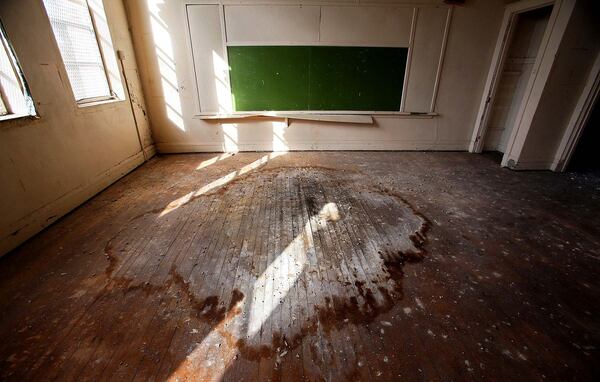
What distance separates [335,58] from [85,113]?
381cm

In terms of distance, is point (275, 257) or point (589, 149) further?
point (589, 149)

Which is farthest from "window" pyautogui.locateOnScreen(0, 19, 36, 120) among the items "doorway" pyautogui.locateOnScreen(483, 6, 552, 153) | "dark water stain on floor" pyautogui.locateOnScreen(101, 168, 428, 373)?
"doorway" pyautogui.locateOnScreen(483, 6, 552, 153)

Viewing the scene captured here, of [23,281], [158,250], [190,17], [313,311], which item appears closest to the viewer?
[313,311]

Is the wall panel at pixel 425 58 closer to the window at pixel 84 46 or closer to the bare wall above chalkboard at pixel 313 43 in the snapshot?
the bare wall above chalkboard at pixel 313 43

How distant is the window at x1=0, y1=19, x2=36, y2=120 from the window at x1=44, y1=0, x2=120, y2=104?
0.70 metres

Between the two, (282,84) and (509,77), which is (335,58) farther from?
(509,77)

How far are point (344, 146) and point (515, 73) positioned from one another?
129 inches

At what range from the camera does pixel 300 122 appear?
5.16 meters

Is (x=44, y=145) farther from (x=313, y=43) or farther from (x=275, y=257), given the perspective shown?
(x=313, y=43)

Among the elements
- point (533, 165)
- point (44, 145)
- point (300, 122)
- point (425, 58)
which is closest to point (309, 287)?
point (44, 145)

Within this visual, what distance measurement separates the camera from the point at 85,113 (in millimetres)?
3441

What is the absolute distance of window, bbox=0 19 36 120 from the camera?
251 centimetres

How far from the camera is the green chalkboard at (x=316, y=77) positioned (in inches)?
182

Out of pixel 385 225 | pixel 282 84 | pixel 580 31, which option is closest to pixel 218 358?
pixel 385 225
